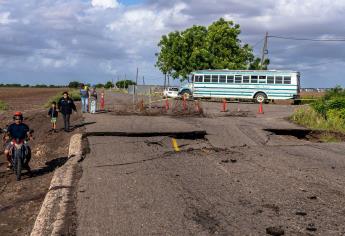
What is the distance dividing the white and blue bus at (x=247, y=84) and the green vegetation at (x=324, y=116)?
13327mm

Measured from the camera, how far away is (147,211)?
24.5 ft

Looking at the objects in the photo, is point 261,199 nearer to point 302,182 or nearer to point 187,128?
point 302,182

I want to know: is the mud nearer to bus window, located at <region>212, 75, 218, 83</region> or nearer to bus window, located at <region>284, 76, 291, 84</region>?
bus window, located at <region>212, 75, 218, 83</region>

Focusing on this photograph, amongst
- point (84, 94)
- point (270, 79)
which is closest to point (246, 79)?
point (270, 79)

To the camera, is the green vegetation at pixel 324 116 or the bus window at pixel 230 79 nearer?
the green vegetation at pixel 324 116

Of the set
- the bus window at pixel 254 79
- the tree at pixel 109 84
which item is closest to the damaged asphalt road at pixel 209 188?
the bus window at pixel 254 79

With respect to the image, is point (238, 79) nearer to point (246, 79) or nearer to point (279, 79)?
point (246, 79)

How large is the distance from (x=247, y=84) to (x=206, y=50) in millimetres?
17543

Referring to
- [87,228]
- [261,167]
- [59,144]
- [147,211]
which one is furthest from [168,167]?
[59,144]

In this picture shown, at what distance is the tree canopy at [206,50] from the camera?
5747cm

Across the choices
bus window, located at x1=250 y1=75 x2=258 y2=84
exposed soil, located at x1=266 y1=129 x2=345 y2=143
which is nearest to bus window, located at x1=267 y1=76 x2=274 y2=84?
bus window, located at x1=250 y1=75 x2=258 y2=84

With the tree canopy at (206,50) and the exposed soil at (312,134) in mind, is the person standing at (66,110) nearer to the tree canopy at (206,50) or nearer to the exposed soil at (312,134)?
the exposed soil at (312,134)

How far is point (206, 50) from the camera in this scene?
57.6m

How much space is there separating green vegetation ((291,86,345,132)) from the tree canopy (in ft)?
99.0
